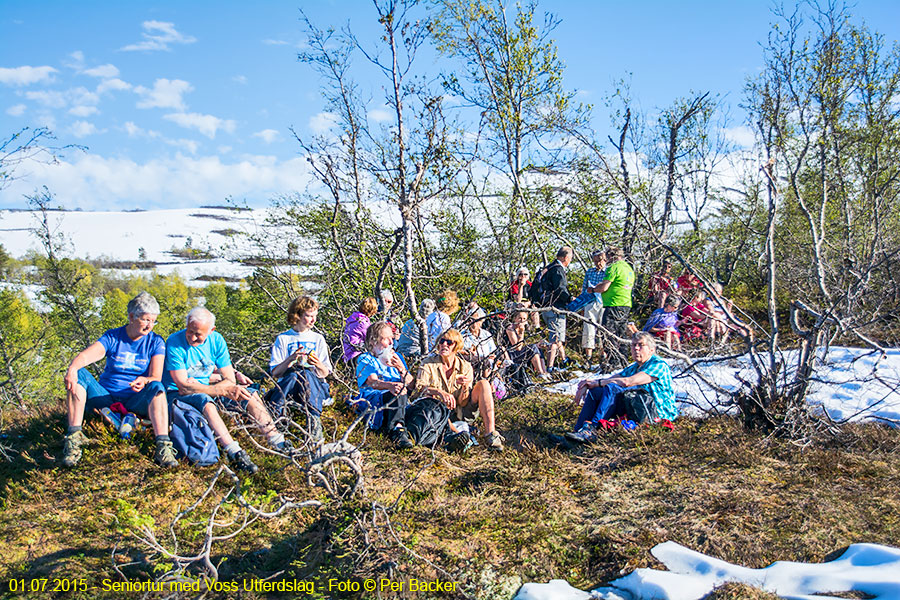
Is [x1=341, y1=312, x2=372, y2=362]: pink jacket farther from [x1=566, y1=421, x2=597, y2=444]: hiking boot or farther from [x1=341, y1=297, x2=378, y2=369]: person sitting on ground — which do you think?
[x1=566, y1=421, x2=597, y2=444]: hiking boot

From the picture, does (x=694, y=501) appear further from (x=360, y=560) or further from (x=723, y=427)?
(x=360, y=560)

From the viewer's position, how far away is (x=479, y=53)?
11.4 m

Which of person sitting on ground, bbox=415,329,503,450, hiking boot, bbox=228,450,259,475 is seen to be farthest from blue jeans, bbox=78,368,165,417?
person sitting on ground, bbox=415,329,503,450

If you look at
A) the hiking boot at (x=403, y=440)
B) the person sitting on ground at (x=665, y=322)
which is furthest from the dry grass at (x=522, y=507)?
the person sitting on ground at (x=665, y=322)

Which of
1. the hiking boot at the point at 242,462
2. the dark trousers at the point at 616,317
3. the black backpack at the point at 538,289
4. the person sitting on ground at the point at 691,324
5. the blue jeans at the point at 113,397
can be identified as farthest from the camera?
the person sitting on ground at the point at 691,324

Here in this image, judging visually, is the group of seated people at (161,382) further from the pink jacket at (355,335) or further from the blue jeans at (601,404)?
the blue jeans at (601,404)

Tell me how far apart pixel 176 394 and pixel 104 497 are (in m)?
0.85

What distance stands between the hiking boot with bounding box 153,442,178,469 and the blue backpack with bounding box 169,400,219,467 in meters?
0.08

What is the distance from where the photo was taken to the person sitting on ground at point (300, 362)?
508cm

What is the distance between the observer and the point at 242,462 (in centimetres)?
441

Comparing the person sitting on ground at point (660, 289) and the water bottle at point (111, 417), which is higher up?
the person sitting on ground at point (660, 289)

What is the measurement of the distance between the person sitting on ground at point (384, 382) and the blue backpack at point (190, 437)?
1329 mm

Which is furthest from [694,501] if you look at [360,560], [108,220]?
[108,220]

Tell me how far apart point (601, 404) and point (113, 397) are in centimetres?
414
